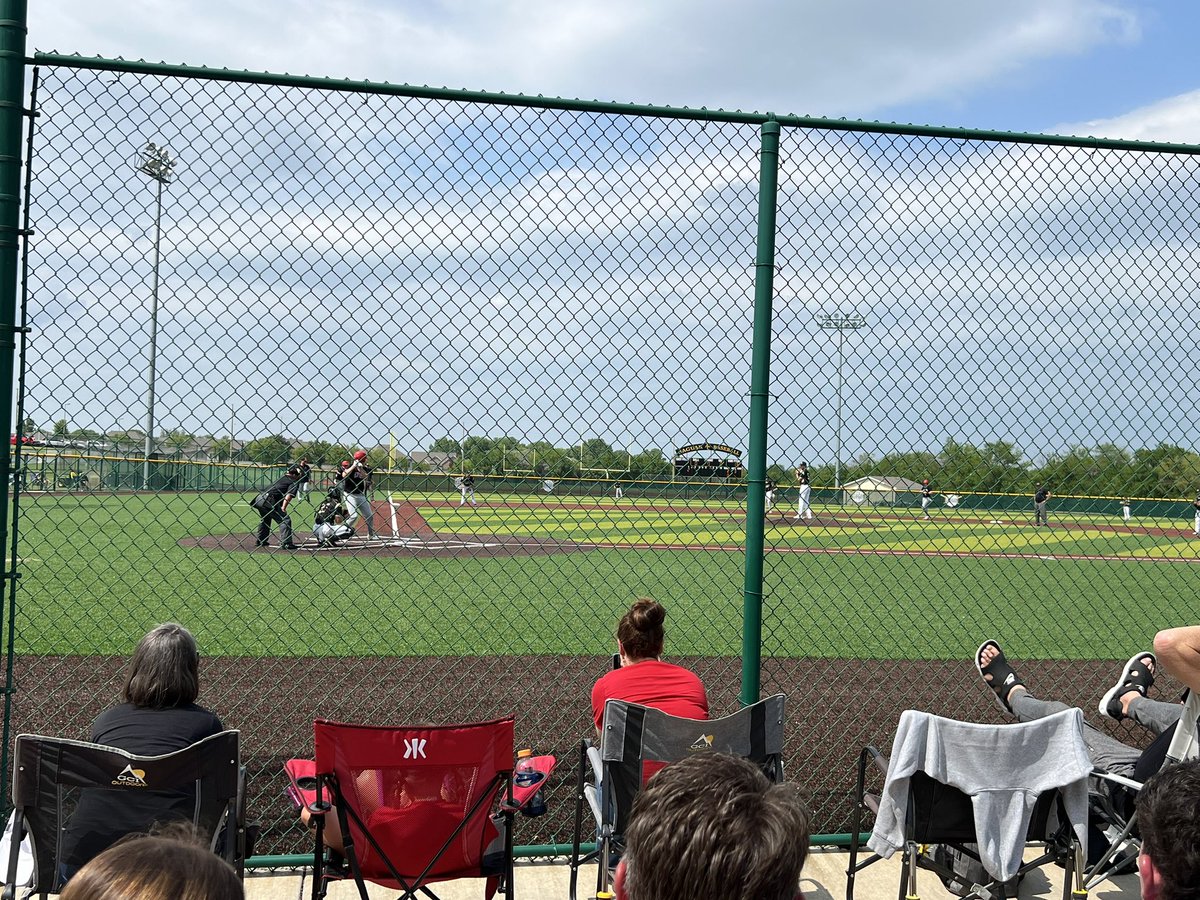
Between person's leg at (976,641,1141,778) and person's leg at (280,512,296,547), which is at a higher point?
person's leg at (976,641,1141,778)

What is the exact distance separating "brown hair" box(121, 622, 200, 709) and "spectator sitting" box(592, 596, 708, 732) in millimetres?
1547

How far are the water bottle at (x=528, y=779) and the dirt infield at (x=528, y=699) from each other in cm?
121

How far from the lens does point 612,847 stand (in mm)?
3508

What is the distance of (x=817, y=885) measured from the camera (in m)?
4.07

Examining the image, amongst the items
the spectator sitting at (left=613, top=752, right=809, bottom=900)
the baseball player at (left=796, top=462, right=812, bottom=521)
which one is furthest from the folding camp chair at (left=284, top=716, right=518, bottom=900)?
the baseball player at (left=796, top=462, right=812, bottom=521)

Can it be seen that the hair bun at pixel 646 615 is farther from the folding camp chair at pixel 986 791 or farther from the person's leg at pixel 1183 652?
the person's leg at pixel 1183 652

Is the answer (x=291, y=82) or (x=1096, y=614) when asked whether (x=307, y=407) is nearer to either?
(x=291, y=82)

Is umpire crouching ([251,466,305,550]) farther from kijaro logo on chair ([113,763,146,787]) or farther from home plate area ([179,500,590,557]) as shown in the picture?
kijaro logo on chair ([113,763,146,787])

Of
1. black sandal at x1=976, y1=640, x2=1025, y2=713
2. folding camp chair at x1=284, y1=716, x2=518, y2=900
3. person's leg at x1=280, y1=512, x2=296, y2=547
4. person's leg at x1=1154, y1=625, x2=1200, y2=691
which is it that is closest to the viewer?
folding camp chair at x1=284, y1=716, x2=518, y2=900

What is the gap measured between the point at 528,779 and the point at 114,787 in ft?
4.41

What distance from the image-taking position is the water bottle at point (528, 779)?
11.2ft

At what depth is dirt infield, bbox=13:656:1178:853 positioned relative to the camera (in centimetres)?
546

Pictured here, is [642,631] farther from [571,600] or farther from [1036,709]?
[571,600]

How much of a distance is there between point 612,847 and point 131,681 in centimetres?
176
